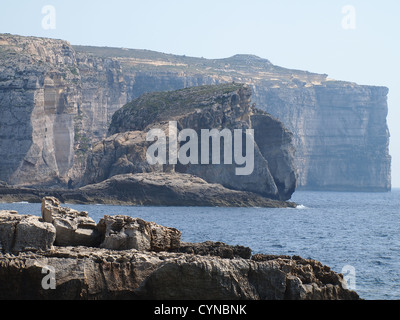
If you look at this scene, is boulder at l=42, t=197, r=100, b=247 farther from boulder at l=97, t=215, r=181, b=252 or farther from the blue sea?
the blue sea

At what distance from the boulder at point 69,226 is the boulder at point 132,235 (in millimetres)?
416

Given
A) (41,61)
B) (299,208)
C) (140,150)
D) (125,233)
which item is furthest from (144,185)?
(125,233)

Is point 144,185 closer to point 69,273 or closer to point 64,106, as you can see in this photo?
point 64,106

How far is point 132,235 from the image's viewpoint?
30531mm

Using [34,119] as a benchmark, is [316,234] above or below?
below

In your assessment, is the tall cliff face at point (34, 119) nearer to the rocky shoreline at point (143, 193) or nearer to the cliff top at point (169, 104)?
the cliff top at point (169, 104)

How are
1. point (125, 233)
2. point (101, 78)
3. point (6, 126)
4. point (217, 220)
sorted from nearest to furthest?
point (125, 233) < point (217, 220) < point (6, 126) < point (101, 78)

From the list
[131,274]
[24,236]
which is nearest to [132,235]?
[131,274]

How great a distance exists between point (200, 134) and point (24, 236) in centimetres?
9368

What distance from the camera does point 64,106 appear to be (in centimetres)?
15162

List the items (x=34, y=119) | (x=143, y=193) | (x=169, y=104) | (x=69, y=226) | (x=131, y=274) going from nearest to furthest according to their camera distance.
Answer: (x=131, y=274) < (x=69, y=226) < (x=143, y=193) < (x=169, y=104) < (x=34, y=119)

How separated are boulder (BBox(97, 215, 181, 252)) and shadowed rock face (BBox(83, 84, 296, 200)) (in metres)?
83.9

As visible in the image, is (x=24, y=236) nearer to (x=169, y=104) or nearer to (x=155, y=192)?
(x=155, y=192)
